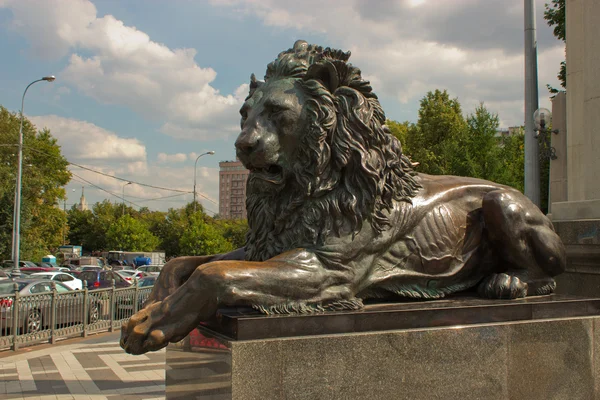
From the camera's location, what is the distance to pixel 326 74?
3.80 meters

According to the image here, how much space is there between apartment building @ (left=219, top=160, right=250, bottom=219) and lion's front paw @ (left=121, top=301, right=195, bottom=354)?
8112 centimetres

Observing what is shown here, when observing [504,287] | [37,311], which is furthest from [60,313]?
[504,287]

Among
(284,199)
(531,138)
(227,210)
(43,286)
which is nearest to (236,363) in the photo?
(284,199)

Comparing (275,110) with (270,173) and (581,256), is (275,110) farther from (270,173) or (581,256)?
(581,256)

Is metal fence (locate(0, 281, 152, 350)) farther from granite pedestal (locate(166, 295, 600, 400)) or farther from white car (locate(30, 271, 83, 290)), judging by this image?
granite pedestal (locate(166, 295, 600, 400))

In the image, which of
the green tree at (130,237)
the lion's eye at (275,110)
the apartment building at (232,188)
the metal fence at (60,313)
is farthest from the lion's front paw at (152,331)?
the apartment building at (232,188)

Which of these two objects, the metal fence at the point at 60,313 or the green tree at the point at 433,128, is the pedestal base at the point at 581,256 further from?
the green tree at the point at 433,128

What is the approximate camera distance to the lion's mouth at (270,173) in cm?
367

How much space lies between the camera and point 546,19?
25094 millimetres

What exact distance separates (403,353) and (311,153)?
142cm

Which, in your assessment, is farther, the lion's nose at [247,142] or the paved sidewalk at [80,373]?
the paved sidewalk at [80,373]

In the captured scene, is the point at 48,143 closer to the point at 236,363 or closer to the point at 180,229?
the point at 180,229

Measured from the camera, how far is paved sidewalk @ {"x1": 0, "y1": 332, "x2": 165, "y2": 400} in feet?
25.8

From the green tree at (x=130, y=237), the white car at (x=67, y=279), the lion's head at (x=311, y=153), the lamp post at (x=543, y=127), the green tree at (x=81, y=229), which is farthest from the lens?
the green tree at (x=81, y=229)
